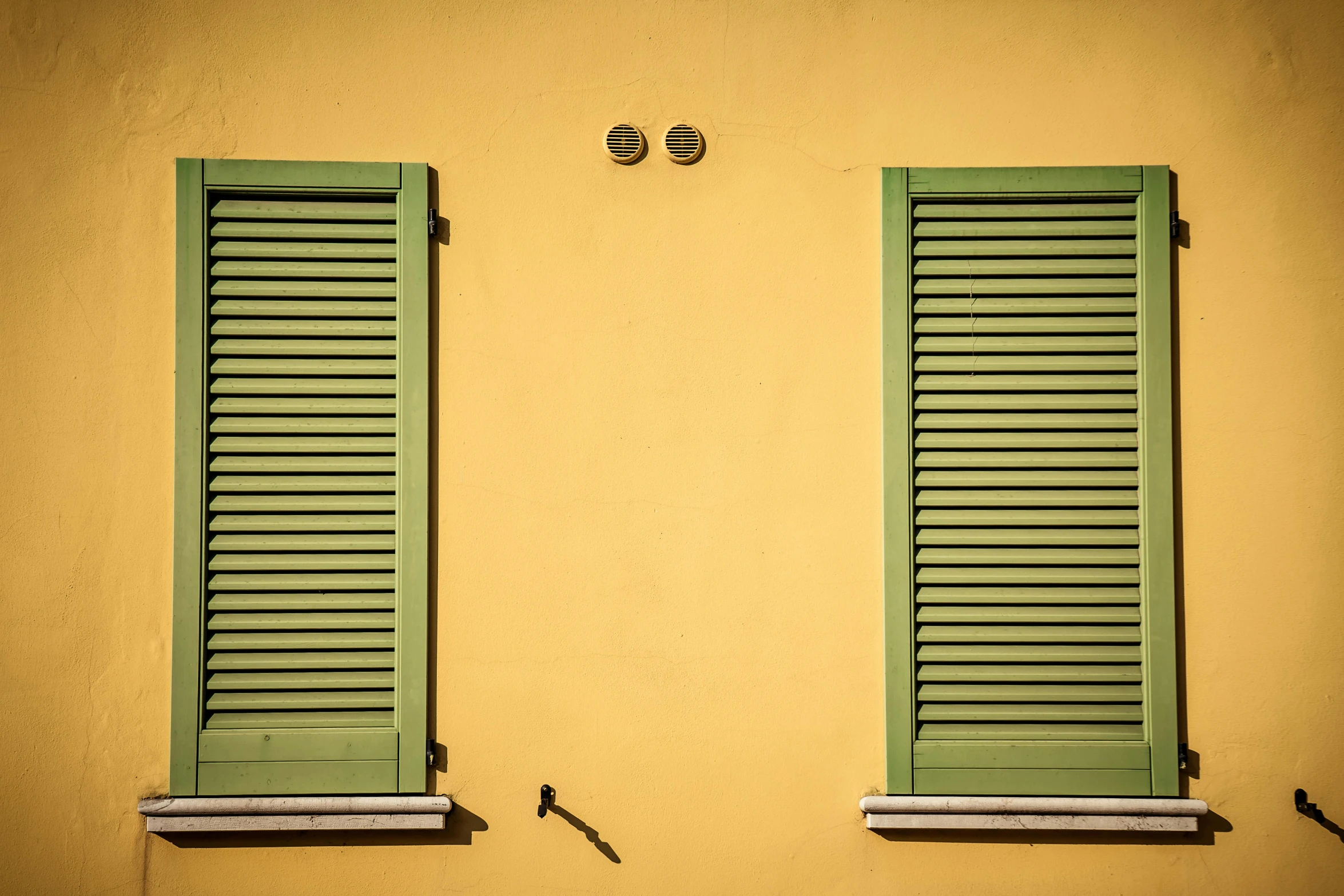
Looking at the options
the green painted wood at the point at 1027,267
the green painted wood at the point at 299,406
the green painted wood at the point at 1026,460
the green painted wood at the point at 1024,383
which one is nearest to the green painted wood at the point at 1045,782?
the green painted wood at the point at 1026,460

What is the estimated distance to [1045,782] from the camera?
250 cm

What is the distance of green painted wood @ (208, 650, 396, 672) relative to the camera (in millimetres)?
2484

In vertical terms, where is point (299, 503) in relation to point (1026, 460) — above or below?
below

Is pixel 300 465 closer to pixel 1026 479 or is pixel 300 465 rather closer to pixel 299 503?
pixel 299 503

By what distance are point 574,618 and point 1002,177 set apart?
6.96 ft

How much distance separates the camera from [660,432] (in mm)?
2564

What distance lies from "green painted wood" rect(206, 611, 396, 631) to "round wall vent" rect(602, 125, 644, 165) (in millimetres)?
1765

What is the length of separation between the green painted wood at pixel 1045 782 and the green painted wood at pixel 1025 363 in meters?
1.35

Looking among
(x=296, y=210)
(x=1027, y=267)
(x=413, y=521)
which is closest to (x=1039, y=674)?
(x=1027, y=267)

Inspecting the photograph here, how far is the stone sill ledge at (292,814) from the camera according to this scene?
2.44 m

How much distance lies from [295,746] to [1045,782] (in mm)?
2519

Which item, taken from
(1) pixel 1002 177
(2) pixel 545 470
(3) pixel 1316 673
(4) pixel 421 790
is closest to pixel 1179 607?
(3) pixel 1316 673

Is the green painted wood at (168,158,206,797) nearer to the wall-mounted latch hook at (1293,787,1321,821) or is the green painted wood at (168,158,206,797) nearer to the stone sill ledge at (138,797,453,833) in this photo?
the stone sill ledge at (138,797,453,833)

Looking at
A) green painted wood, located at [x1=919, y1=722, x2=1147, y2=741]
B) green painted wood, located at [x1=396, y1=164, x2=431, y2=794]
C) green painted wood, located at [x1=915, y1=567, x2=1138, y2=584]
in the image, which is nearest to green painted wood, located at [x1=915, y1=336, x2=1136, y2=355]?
green painted wood, located at [x1=915, y1=567, x2=1138, y2=584]
